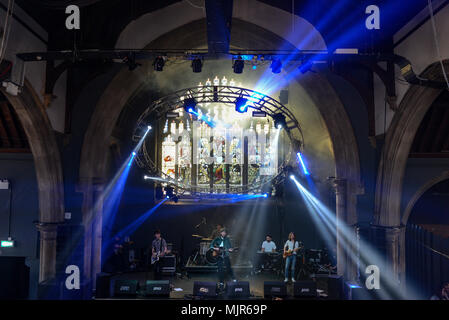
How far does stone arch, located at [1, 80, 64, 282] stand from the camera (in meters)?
7.29

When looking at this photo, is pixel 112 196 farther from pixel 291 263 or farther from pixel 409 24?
pixel 409 24

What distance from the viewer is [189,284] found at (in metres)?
9.06

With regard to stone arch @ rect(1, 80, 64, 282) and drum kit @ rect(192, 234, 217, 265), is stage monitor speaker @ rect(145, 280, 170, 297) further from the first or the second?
drum kit @ rect(192, 234, 217, 265)

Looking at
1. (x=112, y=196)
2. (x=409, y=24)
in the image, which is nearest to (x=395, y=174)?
(x=409, y=24)

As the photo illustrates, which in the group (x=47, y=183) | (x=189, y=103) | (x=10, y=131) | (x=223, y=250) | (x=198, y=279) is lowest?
(x=198, y=279)

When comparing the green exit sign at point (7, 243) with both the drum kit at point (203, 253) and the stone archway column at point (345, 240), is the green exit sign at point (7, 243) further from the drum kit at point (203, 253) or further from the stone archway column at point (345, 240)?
the stone archway column at point (345, 240)

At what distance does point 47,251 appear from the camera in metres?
7.49

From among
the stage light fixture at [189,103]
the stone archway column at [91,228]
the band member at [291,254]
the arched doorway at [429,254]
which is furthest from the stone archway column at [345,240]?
the stone archway column at [91,228]

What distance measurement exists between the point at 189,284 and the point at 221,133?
5.74m

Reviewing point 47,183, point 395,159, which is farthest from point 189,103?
point 395,159

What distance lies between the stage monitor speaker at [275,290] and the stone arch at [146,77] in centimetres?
162

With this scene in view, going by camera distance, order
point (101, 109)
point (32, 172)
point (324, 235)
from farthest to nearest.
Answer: point (324, 235)
point (32, 172)
point (101, 109)

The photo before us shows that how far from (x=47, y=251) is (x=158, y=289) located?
8.00 feet

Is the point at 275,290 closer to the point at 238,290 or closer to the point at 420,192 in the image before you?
the point at 238,290
